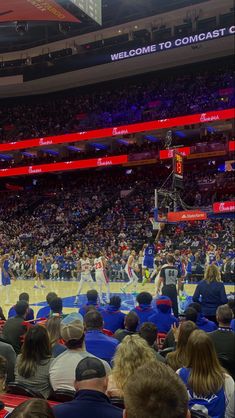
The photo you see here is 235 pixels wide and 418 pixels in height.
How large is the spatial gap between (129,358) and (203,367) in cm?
51

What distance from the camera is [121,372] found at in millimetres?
3018

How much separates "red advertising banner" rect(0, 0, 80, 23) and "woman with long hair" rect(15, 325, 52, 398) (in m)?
9.11

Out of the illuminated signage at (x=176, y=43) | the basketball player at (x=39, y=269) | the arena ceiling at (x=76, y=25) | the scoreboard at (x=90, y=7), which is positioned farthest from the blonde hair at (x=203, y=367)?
the illuminated signage at (x=176, y=43)

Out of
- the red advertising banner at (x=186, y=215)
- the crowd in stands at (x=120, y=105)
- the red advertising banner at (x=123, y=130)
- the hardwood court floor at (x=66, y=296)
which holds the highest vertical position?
the crowd in stands at (x=120, y=105)

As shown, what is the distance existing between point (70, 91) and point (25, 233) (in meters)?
13.3

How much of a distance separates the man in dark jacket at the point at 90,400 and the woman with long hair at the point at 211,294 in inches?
173

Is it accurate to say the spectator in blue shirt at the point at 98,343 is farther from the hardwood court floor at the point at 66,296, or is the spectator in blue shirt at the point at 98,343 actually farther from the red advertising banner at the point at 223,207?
the red advertising banner at the point at 223,207

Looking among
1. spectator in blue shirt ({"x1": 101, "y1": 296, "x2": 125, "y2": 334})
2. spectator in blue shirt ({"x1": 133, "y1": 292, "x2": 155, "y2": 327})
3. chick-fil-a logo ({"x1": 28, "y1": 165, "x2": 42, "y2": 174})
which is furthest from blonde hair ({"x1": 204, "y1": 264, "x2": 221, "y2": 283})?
chick-fil-a logo ({"x1": 28, "y1": 165, "x2": 42, "y2": 174})

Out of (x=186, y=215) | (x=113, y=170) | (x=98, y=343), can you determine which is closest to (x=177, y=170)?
(x=186, y=215)

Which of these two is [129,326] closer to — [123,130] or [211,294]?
[211,294]

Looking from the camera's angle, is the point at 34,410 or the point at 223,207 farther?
the point at 223,207

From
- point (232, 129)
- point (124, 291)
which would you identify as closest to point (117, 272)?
point (124, 291)

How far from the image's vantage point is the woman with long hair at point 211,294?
6.49 meters

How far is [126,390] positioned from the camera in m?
1.47
